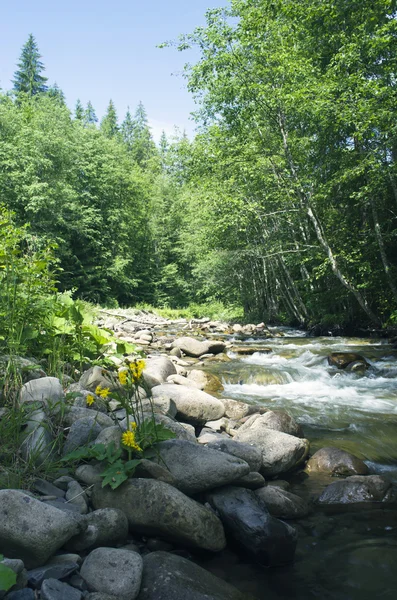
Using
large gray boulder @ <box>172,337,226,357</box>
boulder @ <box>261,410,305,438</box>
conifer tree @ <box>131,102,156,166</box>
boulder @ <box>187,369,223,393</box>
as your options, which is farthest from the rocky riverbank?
conifer tree @ <box>131,102,156,166</box>

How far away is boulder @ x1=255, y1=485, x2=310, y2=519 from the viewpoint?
11.1 ft

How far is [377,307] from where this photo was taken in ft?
48.2

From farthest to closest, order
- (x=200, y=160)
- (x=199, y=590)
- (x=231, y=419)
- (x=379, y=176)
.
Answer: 1. (x=200, y=160)
2. (x=379, y=176)
3. (x=231, y=419)
4. (x=199, y=590)

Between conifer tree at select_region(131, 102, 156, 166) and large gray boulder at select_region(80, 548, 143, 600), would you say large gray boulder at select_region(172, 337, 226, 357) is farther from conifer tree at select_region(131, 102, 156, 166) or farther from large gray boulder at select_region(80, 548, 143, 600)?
conifer tree at select_region(131, 102, 156, 166)

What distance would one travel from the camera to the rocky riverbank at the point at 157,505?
2.17 m

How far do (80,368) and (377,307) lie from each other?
1213 cm

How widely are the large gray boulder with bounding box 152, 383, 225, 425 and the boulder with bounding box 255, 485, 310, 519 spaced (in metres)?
1.41

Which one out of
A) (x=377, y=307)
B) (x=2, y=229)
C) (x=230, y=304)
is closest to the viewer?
(x=2, y=229)

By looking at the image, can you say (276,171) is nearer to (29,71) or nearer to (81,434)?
(81,434)

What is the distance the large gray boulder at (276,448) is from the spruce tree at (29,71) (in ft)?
175

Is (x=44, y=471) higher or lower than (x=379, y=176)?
lower

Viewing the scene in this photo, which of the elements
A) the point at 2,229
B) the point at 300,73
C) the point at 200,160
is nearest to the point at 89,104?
the point at 200,160

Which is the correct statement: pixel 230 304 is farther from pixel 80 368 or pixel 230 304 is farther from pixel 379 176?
pixel 80 368

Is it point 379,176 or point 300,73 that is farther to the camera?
point 300,73
